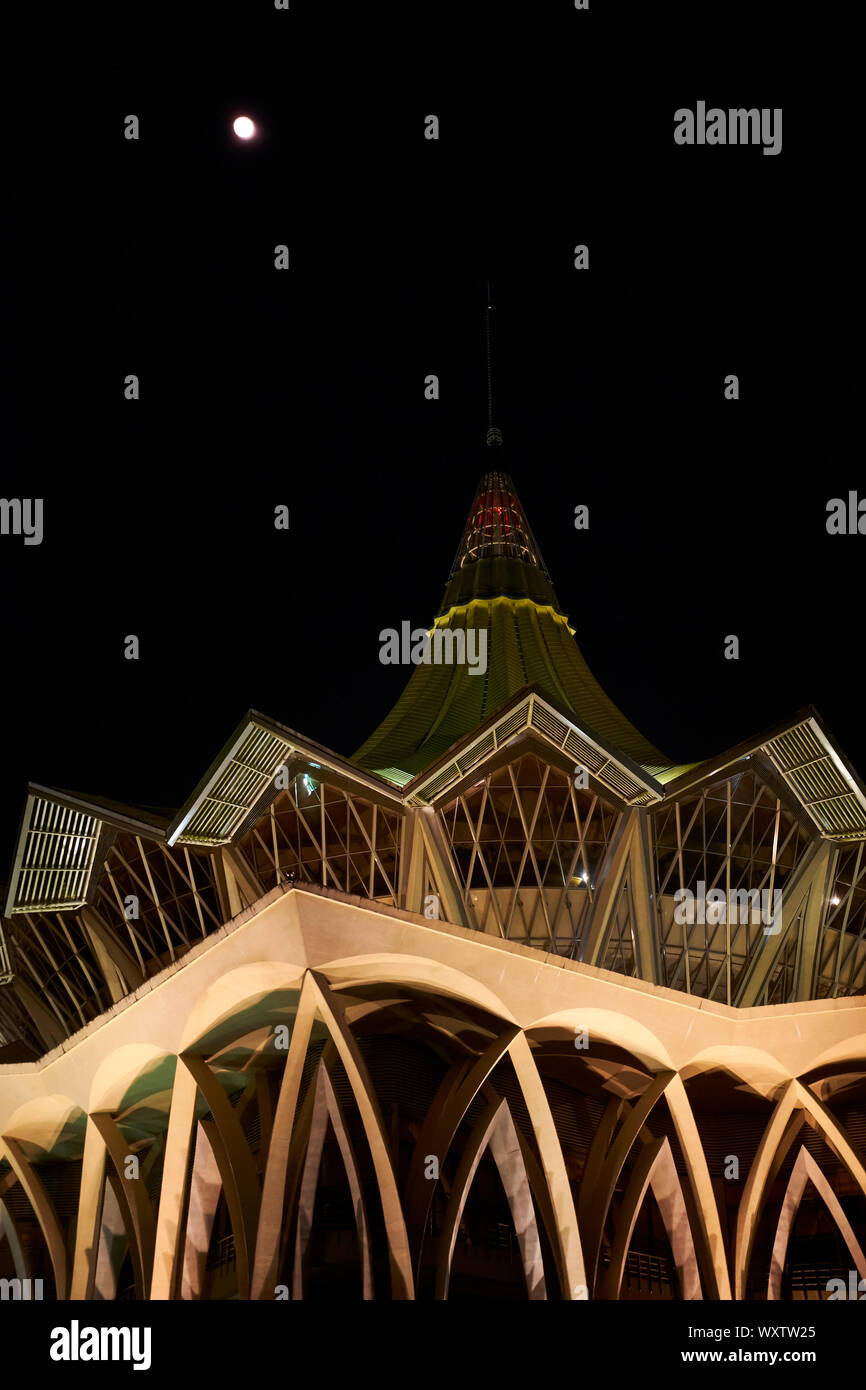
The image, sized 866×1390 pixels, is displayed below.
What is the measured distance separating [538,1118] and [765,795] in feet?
44.3

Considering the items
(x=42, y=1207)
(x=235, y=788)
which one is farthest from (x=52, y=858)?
(x=42, y=1207)

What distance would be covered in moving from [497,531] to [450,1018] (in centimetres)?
3100

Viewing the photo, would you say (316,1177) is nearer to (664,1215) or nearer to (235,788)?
(664,1215)

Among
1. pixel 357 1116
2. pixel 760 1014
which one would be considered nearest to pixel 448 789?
pixel 357 1116

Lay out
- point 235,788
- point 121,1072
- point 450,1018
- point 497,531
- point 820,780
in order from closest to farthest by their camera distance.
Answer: point 450,1018
point 121,1072
point 235,788
point 820,780
point 497,531

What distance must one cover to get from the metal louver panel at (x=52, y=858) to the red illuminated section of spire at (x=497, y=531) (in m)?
23.0

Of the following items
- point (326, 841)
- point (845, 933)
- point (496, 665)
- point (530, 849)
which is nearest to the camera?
point (530, 849)

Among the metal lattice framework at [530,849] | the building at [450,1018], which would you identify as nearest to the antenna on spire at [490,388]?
the building at [450,1018]

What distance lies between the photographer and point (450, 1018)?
28.3m

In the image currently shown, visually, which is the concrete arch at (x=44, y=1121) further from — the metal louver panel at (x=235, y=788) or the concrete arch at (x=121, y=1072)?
the metal louver panel at (x=235, y=788)

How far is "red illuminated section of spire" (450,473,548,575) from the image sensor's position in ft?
180

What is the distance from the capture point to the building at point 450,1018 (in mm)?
26031

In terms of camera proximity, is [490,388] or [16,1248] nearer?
[16,1248]

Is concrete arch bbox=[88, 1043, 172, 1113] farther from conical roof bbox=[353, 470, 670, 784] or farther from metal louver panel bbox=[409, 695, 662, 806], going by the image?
conical roof bbox=[353, 470, 670, 784]
